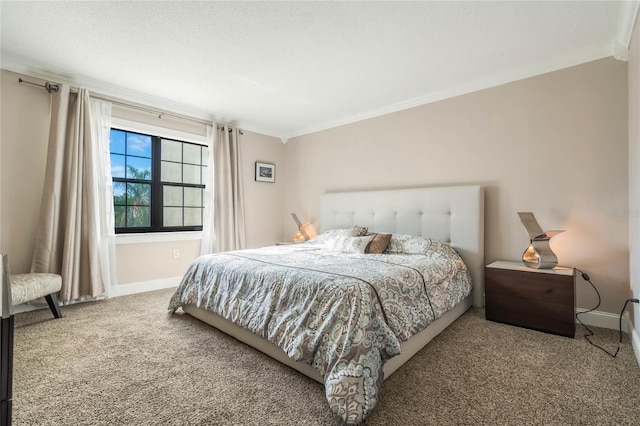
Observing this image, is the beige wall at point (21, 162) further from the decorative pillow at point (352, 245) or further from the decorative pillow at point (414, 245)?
the decorative pillow at point (414, 245)

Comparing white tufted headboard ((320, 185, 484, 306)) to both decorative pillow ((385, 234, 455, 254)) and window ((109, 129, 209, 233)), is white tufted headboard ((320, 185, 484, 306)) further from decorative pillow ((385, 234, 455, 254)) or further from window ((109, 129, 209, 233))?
window ((109, 129, 209, 233))

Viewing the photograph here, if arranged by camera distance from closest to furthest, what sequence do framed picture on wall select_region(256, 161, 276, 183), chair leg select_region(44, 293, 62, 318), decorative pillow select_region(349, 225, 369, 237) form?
1. chair leg select_region(44, 293, 62, 318)
2. decorative pillow select_region(349, 225, 369, 237)
3. framed picture on wall select_region(256, 161, 276, 183)

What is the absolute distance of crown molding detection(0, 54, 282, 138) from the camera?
112 inches

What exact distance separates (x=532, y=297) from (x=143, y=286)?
4213 millimetres

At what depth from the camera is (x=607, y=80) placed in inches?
98.7

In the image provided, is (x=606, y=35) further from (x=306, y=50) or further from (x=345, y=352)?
(x=345, y=352)

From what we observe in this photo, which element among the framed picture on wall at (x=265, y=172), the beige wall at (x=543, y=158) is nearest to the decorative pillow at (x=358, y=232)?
the beige wall at (x=543, y=158)

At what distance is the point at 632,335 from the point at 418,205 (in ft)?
6.52

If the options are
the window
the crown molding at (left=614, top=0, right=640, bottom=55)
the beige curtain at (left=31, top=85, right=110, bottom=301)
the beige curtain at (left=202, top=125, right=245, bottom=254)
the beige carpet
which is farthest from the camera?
the beige curtain at (left=202, top=125, right=245, bottom=254)

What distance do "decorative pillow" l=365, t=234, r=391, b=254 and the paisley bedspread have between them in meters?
0.30

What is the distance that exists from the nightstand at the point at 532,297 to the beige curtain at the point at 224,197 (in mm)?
3323

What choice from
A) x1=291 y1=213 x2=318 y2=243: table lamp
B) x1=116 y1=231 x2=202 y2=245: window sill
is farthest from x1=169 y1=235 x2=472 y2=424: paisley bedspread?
x1=291 y1=213 x2=318 y2=243: table lamp

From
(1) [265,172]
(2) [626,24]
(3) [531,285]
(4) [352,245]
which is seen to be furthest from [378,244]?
(1) [265,172]

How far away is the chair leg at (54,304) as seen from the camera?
2.74 m
